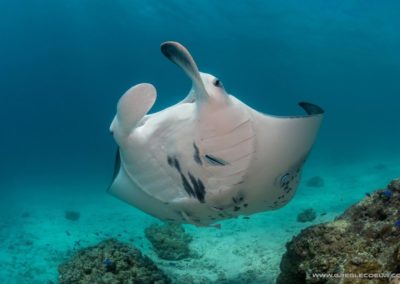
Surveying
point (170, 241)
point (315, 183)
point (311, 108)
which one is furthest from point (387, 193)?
point (315, 183)

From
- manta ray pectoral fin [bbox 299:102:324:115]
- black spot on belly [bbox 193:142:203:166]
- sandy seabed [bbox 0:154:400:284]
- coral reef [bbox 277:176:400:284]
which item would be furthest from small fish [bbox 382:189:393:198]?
sandy seabed [bbox 0:154:400:284]

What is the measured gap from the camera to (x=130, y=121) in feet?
11.2

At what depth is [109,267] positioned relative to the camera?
524 centimetres

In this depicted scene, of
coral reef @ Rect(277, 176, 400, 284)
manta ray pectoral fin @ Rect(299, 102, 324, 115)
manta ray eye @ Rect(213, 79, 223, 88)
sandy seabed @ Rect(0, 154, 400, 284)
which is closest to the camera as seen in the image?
coral reef @ Rect(277, 176, 400, 284)

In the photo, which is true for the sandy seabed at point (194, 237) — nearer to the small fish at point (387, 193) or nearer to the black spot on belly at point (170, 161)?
the small fish at point (387, 193)

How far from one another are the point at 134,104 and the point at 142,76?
7266 cm

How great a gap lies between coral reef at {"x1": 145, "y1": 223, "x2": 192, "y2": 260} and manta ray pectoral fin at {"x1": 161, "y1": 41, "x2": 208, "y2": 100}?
615cm

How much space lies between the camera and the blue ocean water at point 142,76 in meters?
23.2

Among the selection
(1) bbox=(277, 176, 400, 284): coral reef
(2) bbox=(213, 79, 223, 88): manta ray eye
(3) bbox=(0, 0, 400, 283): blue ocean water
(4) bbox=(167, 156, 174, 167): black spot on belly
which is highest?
(3) bbox=(0, 0, 400, 283): blue ocean water

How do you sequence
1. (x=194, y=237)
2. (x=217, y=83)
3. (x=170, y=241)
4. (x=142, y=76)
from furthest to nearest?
(x=142, y=76), (x=194, y=237), (x=170, y=241), (x=217, y=83)

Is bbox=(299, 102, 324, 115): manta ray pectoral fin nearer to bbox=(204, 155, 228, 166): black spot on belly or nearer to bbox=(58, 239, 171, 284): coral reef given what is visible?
bbox=(204, 155, 228, 166): black spot on belly

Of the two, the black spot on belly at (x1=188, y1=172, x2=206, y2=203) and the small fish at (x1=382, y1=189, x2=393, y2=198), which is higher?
the black spot on belly at (x1=188, y1=172, x2=206, y2=203)

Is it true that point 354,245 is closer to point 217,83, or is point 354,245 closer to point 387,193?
point 387,193

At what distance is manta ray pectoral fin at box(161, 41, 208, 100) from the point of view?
2.71 meters
